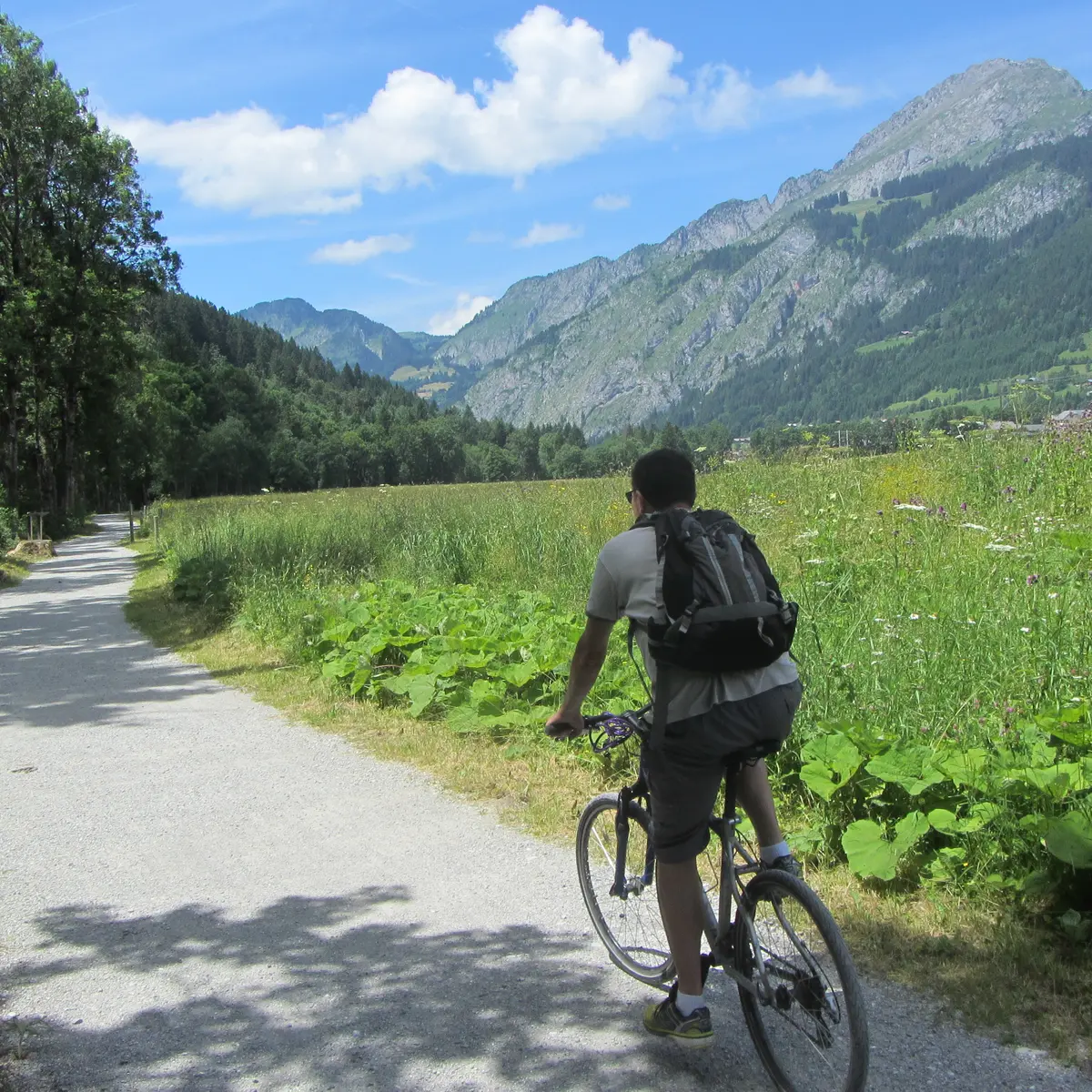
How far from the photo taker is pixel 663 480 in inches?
115

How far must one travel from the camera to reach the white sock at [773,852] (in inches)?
113

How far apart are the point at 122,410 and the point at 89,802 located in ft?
155

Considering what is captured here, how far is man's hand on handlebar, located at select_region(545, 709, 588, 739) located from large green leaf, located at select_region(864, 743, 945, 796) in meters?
1.63

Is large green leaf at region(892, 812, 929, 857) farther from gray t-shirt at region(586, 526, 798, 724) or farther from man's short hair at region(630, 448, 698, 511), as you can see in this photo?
man's short hair at region(630, 448, 698, 511)

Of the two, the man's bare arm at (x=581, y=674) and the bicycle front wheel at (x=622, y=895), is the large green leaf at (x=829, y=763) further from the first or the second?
the man's bare arm at (x=581, y=674)

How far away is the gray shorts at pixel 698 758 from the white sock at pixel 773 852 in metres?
0.19

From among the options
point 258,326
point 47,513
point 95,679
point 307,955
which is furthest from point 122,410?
point 258,326

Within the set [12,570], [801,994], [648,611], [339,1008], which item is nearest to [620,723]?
[648,611]

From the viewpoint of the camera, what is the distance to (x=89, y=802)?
6.05m

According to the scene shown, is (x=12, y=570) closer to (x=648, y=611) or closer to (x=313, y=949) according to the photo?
(x=313, y=949)

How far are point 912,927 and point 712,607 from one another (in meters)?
1.98

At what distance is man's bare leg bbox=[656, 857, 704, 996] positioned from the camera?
114 inches

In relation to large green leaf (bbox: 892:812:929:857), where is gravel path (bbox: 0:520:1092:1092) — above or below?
below

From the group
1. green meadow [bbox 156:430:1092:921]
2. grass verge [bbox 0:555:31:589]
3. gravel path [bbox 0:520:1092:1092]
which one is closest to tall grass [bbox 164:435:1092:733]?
green meadow [bbox 156:430:1092:921]
